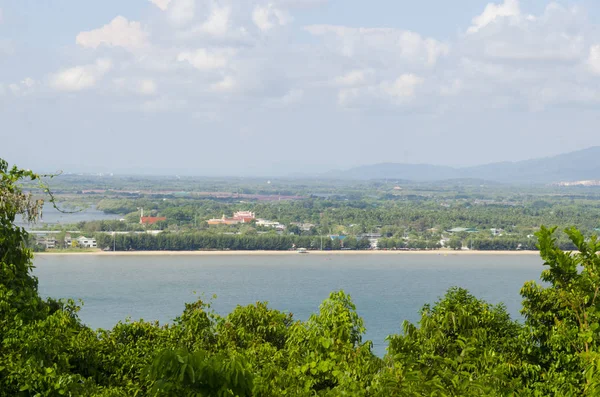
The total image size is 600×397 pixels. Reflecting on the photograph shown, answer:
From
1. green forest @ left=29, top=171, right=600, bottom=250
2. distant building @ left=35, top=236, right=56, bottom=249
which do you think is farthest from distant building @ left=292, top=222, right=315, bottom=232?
distant building @ left=35, top=236, right=56, bottom=249

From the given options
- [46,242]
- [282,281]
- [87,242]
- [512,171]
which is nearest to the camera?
[282,281]

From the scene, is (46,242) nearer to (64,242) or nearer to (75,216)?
(64,242)

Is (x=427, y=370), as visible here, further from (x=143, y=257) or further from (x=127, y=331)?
(x=143, y=257)

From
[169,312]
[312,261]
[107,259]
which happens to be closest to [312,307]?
[169,312]

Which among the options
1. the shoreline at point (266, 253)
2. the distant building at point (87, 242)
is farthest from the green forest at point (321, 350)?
the distant building at point (87, 242)

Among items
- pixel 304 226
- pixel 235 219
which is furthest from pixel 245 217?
pixel 304 226

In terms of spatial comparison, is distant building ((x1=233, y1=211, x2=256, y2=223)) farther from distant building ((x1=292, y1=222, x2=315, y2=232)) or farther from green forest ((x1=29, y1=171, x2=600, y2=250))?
distant building ((x1=292, y1=222, x2=315, y2=232))
